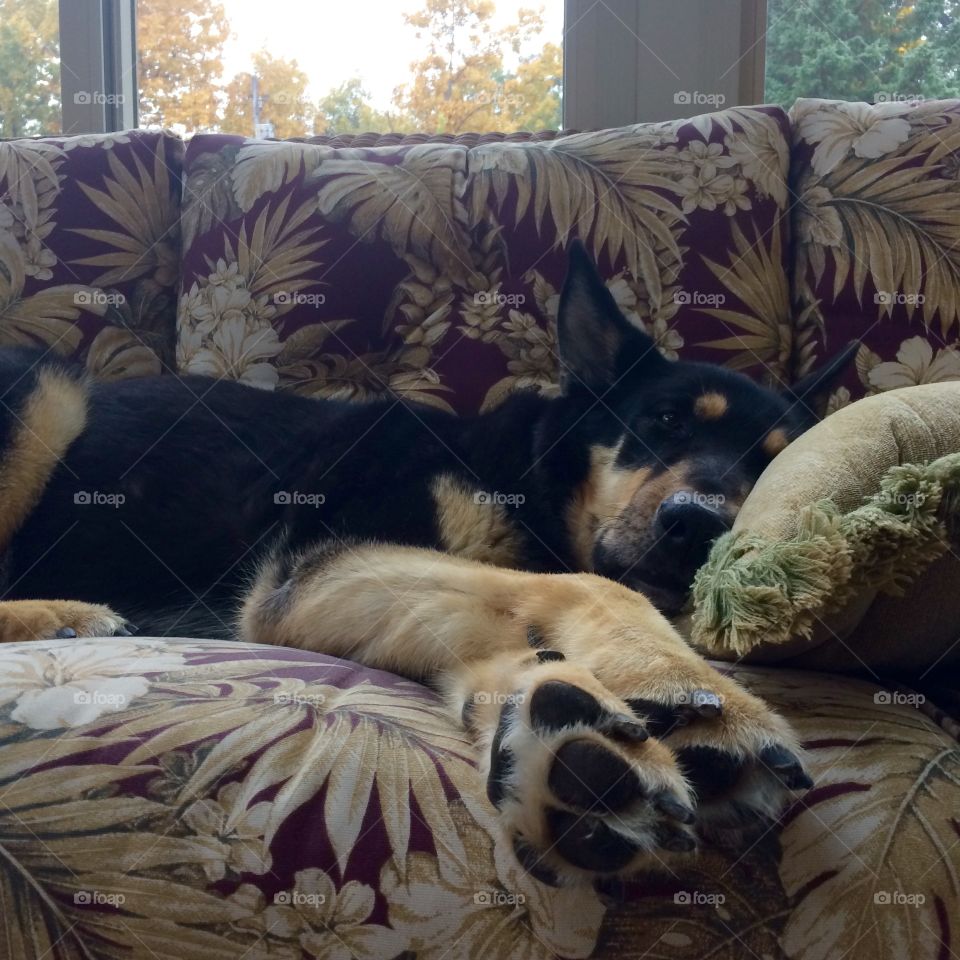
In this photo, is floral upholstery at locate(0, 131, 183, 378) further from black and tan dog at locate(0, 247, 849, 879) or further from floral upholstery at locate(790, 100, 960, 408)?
floral upholstery at locate(790, 100, 960, 408)

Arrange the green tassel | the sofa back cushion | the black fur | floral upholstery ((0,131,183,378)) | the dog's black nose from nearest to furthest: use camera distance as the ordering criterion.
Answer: the green tassel, the dog's black nose, the black fur, the sofa back cushion, floral upholstery ((0,131,183,378))

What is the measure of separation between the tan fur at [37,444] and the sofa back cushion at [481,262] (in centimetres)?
26

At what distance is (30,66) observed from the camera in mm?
2748

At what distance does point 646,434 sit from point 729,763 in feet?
2.92

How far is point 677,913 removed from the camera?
2.54 feet

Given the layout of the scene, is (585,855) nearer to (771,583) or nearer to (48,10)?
(771,583)

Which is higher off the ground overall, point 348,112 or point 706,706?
point 348,112

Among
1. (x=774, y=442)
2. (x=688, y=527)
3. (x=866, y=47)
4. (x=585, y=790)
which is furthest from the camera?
(x=866, y=47)

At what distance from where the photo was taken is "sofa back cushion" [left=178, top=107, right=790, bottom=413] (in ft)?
6.10

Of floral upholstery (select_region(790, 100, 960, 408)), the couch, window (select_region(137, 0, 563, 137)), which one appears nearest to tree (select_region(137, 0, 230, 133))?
window (select_region(137, 0, 563, 137))

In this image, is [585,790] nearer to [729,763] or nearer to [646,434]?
[729,763]

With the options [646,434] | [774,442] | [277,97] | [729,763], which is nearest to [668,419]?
[646,434]

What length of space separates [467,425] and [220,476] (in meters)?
0.49

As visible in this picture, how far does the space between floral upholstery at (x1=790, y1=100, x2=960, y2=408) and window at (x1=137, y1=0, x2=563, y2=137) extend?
1010mm
